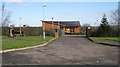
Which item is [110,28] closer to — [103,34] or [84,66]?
[103,34]

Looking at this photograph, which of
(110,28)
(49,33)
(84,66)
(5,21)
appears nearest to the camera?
(84,66)

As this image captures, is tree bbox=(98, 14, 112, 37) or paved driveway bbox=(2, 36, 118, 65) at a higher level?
tree bbox=(98, 14, 112, 37)

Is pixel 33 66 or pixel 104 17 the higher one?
pixel 104 17

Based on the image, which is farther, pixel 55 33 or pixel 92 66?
pixel 55 33

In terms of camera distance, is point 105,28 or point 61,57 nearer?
point 61,57

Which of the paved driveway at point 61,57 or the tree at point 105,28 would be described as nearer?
the paved driveway at point 61,57

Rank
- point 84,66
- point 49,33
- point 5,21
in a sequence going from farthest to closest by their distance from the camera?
1. point 5,21
2. point 49,33
3. point 84,66

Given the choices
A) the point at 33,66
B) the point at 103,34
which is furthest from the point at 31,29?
the point at 33,66

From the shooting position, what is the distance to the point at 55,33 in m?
35.0

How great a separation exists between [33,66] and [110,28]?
2947cm

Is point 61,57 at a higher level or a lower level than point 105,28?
lower

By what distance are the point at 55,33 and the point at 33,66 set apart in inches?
1100

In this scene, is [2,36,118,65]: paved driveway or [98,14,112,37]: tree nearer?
[2,36,118,65]: paved driveway

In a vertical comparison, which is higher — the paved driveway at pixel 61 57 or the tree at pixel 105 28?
the tree at pixel 105 28
